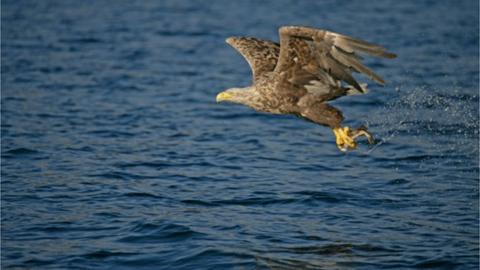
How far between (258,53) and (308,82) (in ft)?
3.70

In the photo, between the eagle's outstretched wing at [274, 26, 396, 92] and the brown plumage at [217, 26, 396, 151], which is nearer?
the eagle's outstretched wing at [274, 26, 396, 92]

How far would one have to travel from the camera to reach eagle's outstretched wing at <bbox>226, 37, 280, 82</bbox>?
29.1ft

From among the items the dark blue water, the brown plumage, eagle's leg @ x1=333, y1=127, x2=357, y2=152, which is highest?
the brown plumage

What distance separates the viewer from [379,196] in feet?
30.8

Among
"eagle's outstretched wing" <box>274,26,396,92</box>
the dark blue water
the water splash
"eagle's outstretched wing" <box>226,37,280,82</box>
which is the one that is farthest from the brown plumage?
the water splash

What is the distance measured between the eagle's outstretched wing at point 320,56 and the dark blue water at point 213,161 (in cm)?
138

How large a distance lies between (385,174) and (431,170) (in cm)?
56

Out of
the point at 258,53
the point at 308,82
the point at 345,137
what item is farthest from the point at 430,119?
the point at 308,82

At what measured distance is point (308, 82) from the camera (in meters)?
8.23

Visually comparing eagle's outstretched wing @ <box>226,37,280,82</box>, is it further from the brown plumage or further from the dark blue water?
the dark blue water

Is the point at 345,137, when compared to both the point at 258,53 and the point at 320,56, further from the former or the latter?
the point at 258,53

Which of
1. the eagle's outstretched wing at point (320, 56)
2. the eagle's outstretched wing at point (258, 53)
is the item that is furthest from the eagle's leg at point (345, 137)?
the eagle's outstretched wing at point (258, 53)

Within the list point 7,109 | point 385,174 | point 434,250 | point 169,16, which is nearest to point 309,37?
point 434,250

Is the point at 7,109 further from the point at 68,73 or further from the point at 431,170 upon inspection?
the point at 431,170
